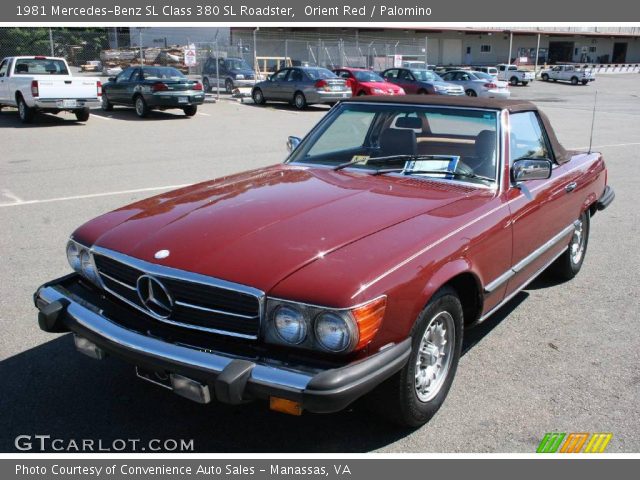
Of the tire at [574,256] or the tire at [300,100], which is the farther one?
the tire at [300,100]

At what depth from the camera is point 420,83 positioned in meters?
27.5

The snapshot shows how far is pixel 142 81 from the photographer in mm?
19141

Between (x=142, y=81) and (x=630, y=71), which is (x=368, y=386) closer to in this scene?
(x=142, y=81)

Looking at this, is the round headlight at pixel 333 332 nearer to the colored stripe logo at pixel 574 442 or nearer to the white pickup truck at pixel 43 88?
the colored stripe logo at pixel 574 442

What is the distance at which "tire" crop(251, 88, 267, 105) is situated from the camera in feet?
80.4

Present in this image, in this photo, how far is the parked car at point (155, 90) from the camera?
61.6ft

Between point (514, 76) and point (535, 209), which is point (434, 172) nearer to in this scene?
point (535, 209)

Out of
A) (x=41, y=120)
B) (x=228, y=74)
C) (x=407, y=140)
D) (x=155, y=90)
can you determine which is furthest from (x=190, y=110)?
(x=407, y=140)

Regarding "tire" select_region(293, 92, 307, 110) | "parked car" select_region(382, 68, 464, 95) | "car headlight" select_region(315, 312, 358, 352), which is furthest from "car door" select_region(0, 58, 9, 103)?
"car headlight" select_region(315, 312, 358, 352)

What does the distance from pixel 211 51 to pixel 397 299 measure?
101ft

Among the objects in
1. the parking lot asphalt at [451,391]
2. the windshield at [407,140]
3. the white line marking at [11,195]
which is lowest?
the parking lot asphalt at [451,391]

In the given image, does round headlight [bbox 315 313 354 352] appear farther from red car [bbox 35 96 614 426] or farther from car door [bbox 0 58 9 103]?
car door [bbox 0 58 9 103]

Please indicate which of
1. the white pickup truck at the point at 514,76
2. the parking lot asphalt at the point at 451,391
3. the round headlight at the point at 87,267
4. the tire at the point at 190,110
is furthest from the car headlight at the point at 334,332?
the white pickup truck at the point at 514,76

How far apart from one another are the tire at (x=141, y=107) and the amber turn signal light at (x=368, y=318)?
58.3ft
